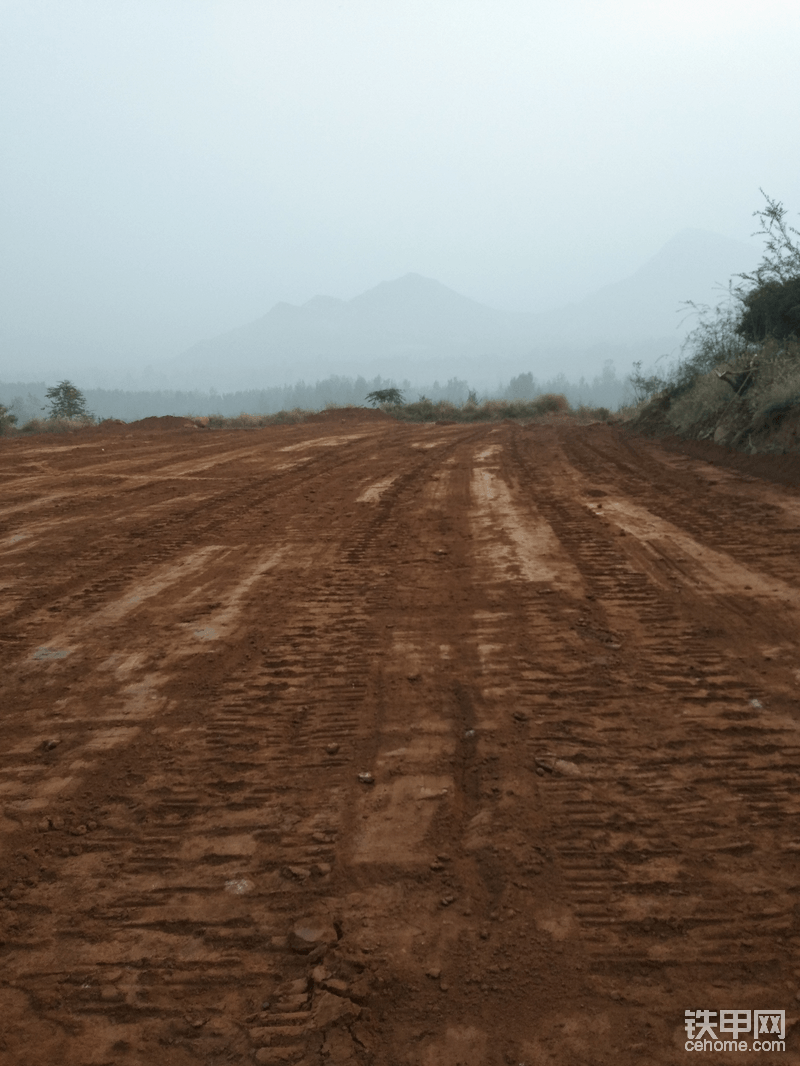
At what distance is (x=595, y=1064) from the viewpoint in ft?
6.32

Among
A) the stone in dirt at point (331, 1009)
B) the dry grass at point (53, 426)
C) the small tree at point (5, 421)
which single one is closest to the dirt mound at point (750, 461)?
the stone in dirt at point (331, 1009)

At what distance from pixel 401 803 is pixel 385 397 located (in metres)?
33.0

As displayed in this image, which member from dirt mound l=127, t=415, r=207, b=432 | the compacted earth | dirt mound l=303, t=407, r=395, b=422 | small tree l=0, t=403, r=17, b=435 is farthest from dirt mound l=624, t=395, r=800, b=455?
small tree l=0, t=403, r=17, b=435

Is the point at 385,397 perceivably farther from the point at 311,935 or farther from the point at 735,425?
the point at 311,935

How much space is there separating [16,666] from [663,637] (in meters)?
4.15

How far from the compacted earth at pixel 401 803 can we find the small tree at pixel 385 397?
28.7m

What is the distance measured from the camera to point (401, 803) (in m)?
2.98

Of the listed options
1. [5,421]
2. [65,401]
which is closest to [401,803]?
[5,421]

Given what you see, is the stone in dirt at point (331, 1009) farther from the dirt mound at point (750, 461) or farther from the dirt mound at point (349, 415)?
the dirt mound at point (349, 415)

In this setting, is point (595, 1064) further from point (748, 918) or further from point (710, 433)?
point (710, 433)

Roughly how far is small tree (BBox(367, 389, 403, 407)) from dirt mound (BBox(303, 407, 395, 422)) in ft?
15.5

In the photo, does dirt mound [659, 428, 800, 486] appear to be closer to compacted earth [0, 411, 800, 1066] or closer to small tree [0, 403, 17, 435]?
compacted earth [0, 411, 800, 1066]

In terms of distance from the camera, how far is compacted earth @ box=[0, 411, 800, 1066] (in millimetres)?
2105

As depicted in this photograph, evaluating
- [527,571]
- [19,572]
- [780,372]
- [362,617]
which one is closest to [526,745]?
[362,617]
